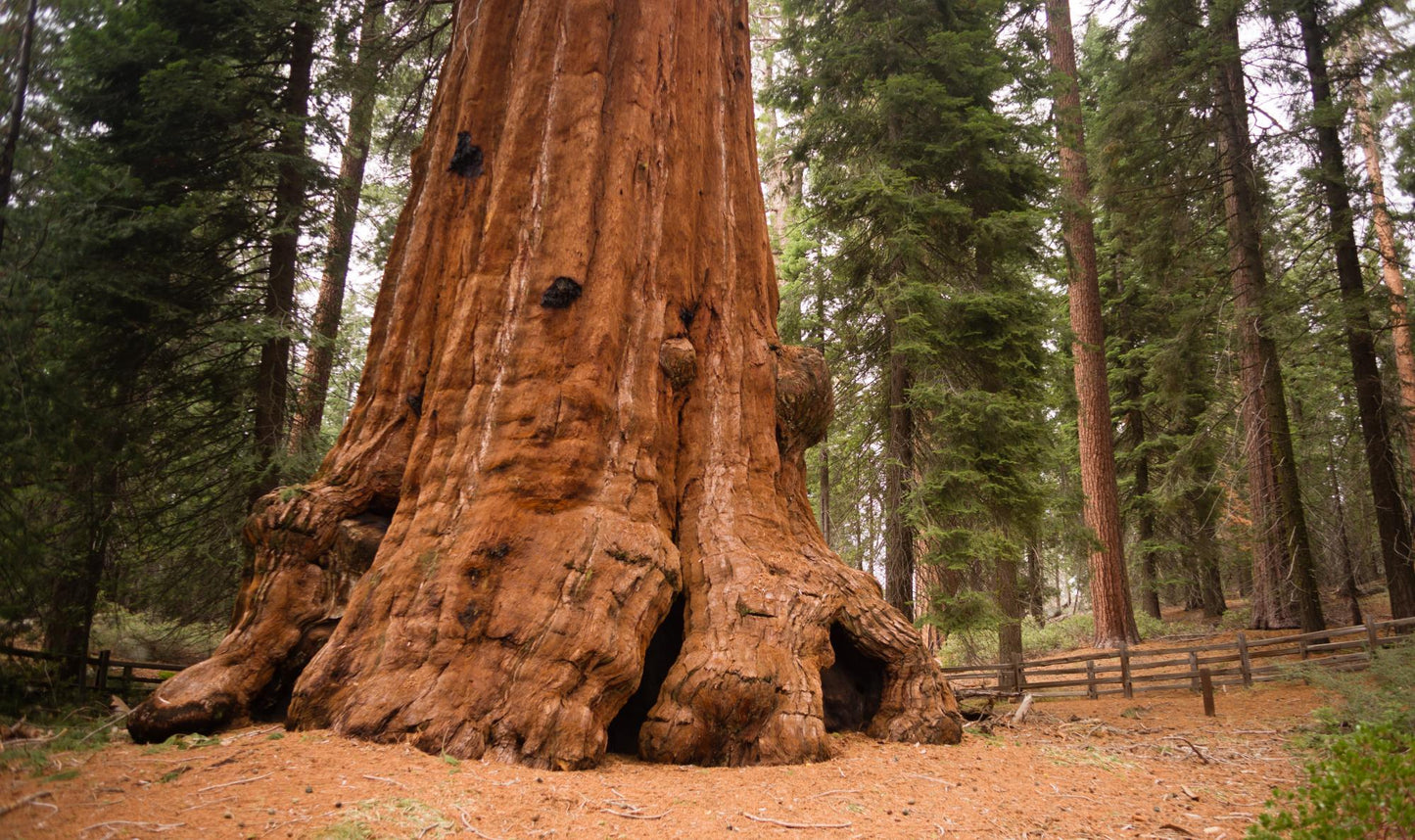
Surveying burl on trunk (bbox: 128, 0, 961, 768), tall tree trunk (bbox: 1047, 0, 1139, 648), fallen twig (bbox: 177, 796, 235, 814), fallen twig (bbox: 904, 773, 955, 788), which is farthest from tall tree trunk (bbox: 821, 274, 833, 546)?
fallen twig (bbox: 177, 796, 235, 814)

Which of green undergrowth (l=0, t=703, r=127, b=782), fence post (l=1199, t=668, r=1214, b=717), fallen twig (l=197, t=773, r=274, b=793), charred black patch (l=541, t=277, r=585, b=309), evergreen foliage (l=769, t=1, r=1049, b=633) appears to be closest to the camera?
fallen twig (l=197, t=773, r=274, b=793)

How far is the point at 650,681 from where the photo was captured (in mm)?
6070

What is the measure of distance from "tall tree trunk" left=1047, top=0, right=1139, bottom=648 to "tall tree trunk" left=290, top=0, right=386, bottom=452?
1224cm

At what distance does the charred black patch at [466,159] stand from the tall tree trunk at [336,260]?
3.84 meters

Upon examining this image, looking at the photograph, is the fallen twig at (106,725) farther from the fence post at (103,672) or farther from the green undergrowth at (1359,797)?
the green undergrowth at (1359,797)

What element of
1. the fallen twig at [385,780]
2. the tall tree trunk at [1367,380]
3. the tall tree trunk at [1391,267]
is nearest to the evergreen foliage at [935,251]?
the tall tree trunk at [1367,380]

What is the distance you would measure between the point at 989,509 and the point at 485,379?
340 inches

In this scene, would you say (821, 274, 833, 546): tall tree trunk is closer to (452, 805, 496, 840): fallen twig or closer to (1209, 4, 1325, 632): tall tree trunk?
(1209, 4, 1325, 632): tall tree trunk

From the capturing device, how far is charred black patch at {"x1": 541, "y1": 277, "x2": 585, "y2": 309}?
19.9 feet

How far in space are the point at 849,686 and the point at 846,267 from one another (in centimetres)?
860

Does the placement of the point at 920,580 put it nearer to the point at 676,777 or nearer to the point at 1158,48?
the point at 676,777

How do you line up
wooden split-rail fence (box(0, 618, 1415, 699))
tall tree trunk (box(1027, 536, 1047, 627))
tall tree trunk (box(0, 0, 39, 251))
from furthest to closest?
tall tree trunk (box(1027, 536, 1047, 627)) → wooden split-rail fence (box(0, 618, 1415, 699)) → tall tree trunk (box(0, 0, 39, 251))

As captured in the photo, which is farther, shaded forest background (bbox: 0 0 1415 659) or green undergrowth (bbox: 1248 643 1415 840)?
shaded forest background (bbox: 0 0 1415 659)

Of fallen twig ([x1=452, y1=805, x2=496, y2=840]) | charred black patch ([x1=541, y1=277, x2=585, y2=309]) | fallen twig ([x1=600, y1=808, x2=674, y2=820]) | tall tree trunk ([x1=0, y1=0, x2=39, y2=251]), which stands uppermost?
tall tree trunk ([x1=0, y1=0, x2=39, y2=251])
